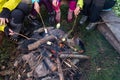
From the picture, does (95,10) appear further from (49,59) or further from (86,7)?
(49,59)

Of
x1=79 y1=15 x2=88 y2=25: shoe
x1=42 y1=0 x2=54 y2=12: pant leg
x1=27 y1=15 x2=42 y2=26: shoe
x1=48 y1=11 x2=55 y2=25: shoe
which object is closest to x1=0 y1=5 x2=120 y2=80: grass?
x1=79 y1=15 x2=88 y2=25: shoe

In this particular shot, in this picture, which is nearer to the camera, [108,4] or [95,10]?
[95,10]

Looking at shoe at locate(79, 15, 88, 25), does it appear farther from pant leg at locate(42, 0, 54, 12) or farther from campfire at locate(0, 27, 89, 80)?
campfire at locate(0, 27, 89, 80)

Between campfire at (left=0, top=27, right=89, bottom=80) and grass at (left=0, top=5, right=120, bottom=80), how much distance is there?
22 cm

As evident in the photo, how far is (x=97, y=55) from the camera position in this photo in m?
4.34

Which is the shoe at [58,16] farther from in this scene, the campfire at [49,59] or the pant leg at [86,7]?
the campfire at [49,59]

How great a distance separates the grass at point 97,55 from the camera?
4.05 metres

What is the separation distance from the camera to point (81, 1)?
173 inches

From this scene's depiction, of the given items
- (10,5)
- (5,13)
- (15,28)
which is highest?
(10,5)

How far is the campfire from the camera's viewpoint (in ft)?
12.3

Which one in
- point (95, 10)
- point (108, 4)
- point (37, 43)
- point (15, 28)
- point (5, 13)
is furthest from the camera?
point (108, 4)

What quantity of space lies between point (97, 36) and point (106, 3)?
0.63 meters

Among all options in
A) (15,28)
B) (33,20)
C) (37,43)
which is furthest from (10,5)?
(37,43)

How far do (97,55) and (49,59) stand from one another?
0.95 m
